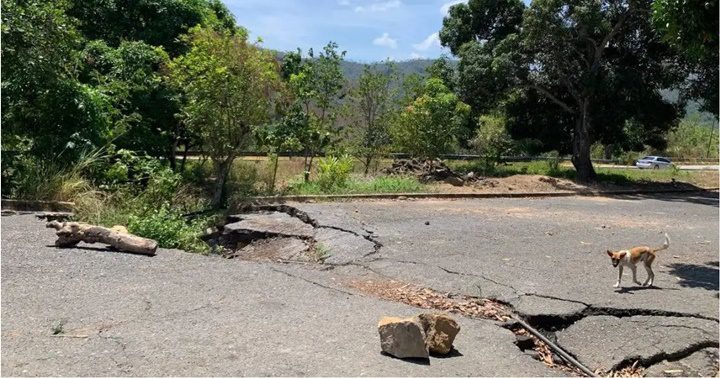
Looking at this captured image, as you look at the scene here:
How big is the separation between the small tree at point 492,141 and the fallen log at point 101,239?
628 inches

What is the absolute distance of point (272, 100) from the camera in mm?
14734

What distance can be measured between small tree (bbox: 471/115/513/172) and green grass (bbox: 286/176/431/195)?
20.7 ft

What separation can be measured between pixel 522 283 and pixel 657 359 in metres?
1.86

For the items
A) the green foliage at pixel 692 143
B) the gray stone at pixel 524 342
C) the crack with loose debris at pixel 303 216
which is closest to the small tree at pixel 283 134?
the crack with loose debris at pixel 303 216

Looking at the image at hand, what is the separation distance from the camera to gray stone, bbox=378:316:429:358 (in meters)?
4.24

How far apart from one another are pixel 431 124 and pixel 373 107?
4899 millimetres

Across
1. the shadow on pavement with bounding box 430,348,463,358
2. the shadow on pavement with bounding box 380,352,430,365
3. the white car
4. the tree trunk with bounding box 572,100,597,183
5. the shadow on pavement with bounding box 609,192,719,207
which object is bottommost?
the shadow on pavement with bounding box 430,348,463,358

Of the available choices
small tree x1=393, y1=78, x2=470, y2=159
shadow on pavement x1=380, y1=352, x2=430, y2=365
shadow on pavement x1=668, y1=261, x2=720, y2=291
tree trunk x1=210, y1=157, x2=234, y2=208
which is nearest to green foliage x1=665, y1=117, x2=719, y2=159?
small tree x1=393, y1=78, x2=470, y2=159

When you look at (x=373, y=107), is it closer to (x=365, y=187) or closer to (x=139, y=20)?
(x=365, y=187)

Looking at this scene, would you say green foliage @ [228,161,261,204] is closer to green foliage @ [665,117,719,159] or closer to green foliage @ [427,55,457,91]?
green foliage @ [427,55,457,91]

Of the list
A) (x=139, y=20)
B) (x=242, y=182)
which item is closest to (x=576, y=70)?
(x=242, y=182)

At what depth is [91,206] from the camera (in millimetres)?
9633

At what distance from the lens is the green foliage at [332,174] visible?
15062 millimetres

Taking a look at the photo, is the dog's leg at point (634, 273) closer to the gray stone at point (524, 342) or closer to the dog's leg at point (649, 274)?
the dog's leg at point (649, 274)
